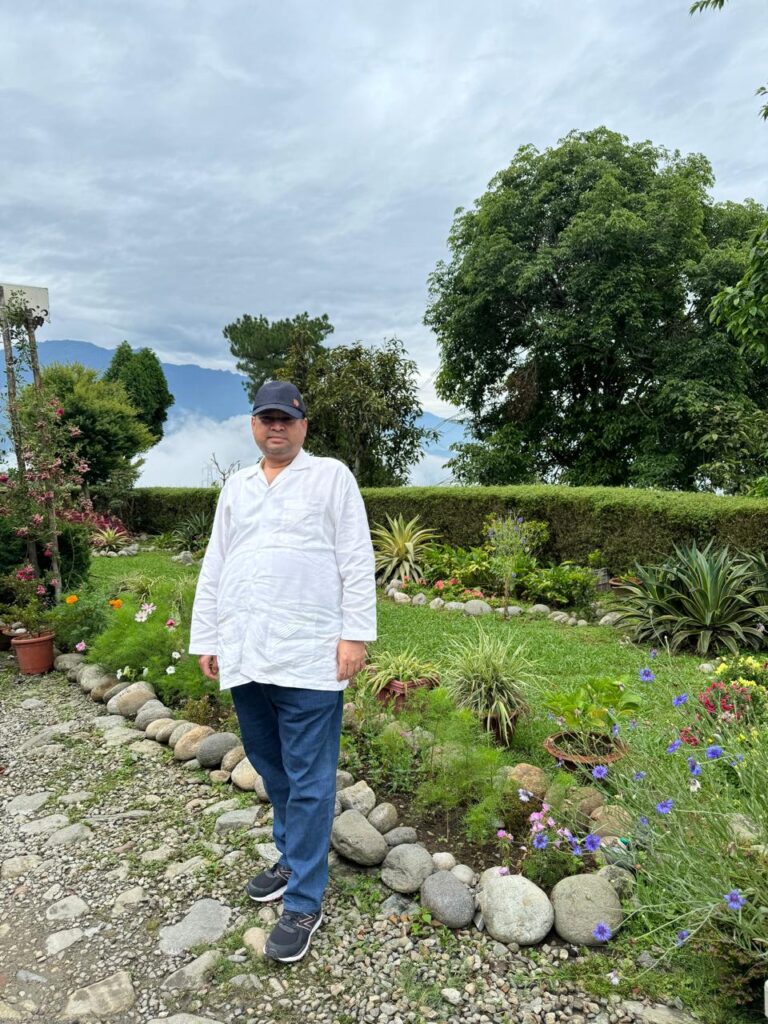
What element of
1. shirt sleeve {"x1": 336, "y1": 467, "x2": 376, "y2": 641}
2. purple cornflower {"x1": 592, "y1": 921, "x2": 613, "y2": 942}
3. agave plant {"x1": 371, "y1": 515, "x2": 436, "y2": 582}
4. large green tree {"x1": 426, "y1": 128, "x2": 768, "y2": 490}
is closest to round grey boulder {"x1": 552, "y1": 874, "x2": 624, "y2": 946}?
purple cornflower {"x1": 592, "y1": 921, "x2": 613, "y2": 942}

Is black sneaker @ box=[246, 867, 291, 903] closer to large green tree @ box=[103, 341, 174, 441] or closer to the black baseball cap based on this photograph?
the black baseball cap

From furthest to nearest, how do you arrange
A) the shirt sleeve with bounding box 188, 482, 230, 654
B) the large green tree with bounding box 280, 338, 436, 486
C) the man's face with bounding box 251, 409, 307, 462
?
1. the large green tree with bounding box 280, 338, 436, 486
2. the shirt sleeve with bounding box 188, 482, 230, 654
3. the man's face with bounding box 251, 409, 307, 462

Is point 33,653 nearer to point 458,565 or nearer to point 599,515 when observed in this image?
point 458,565

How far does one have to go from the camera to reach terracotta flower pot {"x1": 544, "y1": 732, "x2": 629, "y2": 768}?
2.65 metres

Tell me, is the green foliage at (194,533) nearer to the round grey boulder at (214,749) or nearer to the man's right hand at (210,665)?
the round grey boulder at (214,749)

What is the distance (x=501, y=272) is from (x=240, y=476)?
13551 mm

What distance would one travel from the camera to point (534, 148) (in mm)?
15531

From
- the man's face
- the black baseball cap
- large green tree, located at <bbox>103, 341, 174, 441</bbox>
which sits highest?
large green tree, located at <bbox>103, 341, 174, 441</bbox>

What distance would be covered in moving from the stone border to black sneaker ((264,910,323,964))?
303 millimetres

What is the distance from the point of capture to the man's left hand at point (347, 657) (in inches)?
76.9

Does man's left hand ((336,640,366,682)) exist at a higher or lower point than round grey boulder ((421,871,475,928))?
higher

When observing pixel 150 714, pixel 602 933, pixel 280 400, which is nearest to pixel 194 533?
pixel 150 714

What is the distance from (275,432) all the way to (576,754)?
6.35 feet

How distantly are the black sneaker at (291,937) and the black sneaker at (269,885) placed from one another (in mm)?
224
